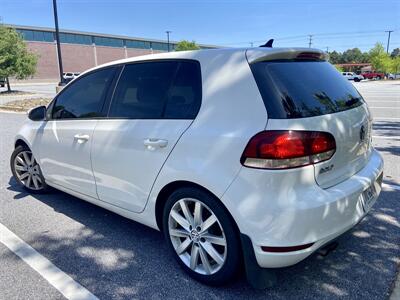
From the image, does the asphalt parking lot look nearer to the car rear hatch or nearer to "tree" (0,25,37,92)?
the car rear hatch

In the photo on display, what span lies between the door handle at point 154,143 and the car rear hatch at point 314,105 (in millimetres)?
855

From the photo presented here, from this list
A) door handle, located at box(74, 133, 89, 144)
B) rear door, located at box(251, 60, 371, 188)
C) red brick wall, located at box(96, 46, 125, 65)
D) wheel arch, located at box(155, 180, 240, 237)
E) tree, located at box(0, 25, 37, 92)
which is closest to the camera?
rear door, located at box(251, 60, 371, 188)

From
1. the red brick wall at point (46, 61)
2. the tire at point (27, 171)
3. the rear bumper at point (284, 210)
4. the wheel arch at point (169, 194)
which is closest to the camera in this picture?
the rear bumper at point (284, 210)

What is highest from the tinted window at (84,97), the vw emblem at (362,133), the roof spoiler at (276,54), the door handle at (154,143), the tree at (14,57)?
the tree at (14,57)

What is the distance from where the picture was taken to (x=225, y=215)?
2293 mm

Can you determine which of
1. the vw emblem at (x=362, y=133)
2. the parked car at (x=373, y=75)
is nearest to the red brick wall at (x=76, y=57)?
the parked car at (x=373, y=75)

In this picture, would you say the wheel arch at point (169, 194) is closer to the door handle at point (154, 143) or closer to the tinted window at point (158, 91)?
the door handle at point (154, 143)

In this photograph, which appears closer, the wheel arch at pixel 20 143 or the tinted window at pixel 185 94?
the tinted window at pixel 185 94

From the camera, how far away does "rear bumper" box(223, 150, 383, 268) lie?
209 centimetres

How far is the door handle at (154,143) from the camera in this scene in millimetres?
2613

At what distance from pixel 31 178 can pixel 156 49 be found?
83.1m

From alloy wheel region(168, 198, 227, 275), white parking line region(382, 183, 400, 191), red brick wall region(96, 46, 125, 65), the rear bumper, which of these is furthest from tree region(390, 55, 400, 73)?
alloy wheel region(168, 198, 227, 275)

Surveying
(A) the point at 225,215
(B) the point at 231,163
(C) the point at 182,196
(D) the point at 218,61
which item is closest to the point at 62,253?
(C) the point at 182,196

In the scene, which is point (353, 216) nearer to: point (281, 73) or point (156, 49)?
point (281, 73)
